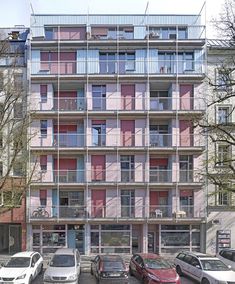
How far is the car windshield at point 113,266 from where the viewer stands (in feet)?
76.5

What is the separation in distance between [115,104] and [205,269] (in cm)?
1859

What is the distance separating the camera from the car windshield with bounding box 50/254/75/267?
24016mm

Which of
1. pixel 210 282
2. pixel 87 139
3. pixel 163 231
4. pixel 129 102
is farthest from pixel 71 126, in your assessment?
pixel 210 282

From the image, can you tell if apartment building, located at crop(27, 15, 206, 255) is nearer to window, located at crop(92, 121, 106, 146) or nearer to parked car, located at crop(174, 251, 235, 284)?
window, located at crop(92, 121, 106, 146)

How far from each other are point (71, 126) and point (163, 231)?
12.1 metres

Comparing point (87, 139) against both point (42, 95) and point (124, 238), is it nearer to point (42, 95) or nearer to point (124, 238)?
point (42, 95)

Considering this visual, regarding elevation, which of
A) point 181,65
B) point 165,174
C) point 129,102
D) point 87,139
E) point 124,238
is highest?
point 181,65

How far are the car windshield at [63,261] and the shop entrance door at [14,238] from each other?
604 inches

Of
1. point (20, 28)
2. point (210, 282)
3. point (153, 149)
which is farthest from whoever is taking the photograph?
point (20, 28)

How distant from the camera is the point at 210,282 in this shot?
74.4 ft

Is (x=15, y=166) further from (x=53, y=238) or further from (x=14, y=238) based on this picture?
(x=14, y=238)

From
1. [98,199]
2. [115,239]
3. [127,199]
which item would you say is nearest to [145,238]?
[115,239]

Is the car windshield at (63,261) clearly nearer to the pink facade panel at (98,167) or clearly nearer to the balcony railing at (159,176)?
the pink facade panel at (98,167)

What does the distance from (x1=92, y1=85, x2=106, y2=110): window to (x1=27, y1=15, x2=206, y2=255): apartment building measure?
0.28 ft
